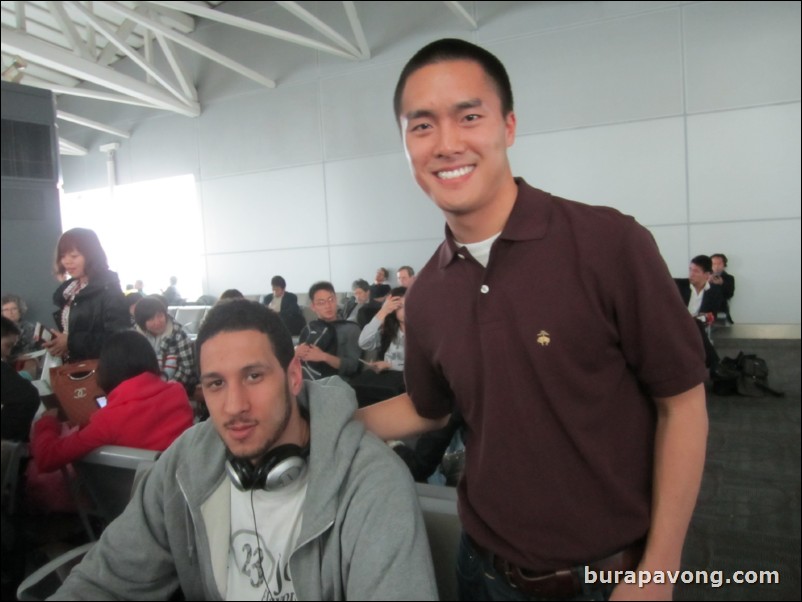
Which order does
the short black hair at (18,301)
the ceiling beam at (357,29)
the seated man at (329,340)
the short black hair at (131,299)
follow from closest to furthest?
the short black hair at (131,299)
the seated man at (329,340)
the short black hair at (18,301)
the ceiling beam at (357,29)

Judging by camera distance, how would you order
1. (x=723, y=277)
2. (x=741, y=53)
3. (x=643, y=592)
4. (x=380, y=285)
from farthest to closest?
(x=380, y=285) → (x=741, y=53) → (x=723, y=277) → (x=643, y=592)

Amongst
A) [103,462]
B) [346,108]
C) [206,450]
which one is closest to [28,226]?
[103,462]

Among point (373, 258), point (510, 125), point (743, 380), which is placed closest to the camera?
point (510, 125)

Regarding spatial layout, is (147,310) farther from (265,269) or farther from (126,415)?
(265,269)

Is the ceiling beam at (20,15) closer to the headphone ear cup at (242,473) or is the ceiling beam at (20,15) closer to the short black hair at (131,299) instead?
the short black hair at (131,299)

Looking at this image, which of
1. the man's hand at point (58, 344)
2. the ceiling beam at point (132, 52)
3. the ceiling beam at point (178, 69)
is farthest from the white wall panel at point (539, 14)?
the man's hand at point (58, 344)

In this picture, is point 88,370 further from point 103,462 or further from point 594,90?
point 594,90

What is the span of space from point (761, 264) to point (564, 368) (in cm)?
793

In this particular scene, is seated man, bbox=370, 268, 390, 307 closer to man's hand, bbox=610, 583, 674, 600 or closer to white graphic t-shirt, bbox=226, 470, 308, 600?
white graphic t-shirt, bbox=226, 470, 308, 600

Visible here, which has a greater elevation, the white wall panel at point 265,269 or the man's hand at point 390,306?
the white wall panel at point 265,269

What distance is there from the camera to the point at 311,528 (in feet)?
2.98

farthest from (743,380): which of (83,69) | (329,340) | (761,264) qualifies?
(83,69)

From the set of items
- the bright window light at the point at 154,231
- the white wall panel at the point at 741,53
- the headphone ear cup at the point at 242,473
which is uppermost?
the white wall panel at the point at 741,53

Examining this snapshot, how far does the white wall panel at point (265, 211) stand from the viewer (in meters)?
10.1
